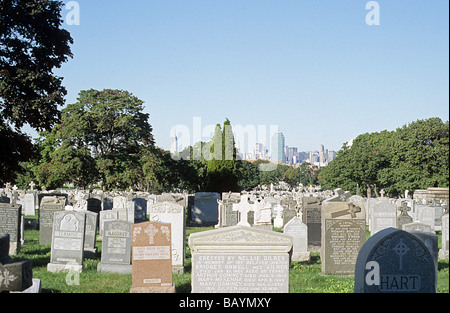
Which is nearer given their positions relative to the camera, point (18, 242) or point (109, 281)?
point (109, 281)

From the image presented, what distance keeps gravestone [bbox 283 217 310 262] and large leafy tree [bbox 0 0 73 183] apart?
842 cm

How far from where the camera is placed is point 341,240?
438 inches

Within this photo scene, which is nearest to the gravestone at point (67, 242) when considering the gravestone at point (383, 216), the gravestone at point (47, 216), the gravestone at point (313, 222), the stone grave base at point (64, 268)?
the stone grave base at point (64, 268)

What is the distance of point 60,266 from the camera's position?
1098 cm

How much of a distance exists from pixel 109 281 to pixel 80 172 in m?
25.3

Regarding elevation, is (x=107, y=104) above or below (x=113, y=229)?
above

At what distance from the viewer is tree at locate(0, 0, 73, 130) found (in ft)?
46.3

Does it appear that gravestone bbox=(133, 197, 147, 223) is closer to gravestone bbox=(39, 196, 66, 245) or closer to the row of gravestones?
gravestone bbox=(39, 196, 66, 245)

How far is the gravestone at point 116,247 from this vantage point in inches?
430

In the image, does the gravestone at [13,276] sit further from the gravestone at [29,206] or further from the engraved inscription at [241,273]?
the gravestone at [29,206]

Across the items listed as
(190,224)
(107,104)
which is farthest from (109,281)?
(107,104)

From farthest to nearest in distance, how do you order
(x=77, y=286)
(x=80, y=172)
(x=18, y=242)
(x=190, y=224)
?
(x=80, y=172) < (x=190, y=224) < (x=18, y=242) < (x=77, y=286)

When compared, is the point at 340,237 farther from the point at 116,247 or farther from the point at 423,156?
the point at 423,156
